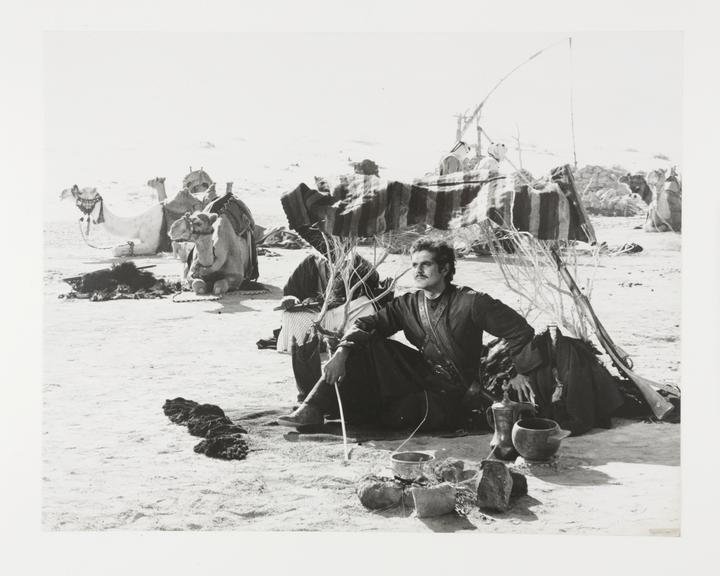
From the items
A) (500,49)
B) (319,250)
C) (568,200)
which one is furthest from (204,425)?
(500,49)

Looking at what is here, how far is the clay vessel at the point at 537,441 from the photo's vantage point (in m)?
5.75

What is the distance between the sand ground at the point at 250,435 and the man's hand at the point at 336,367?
0.41m

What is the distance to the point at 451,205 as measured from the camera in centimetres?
604

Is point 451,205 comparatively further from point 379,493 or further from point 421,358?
point 379,493

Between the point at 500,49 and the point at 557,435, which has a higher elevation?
the point at 500,49

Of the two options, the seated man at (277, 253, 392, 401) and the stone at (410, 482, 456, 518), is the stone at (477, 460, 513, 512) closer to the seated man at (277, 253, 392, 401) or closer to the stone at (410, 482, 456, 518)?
the stone at (410, 482, 456, 518)

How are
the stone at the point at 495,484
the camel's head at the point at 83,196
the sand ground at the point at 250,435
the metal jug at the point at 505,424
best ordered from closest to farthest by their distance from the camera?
the stone at the point at 495,484 < the sand ground at the point at 250,435 < the metal jug at the point at 505,424 < the camel's head at the point at 83,196

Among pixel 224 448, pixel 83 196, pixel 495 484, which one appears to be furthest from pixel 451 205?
pixel 83 196

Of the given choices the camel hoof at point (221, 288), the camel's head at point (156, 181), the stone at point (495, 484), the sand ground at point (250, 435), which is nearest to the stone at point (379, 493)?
the sand ground at point (250, 435)

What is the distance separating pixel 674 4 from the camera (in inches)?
242

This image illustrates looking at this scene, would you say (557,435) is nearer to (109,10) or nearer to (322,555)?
(322,555)

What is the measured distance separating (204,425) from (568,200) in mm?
2703

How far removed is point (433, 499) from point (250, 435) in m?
1.31

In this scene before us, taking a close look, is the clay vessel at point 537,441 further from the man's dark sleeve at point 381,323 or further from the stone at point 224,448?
the stone at point 224,448
